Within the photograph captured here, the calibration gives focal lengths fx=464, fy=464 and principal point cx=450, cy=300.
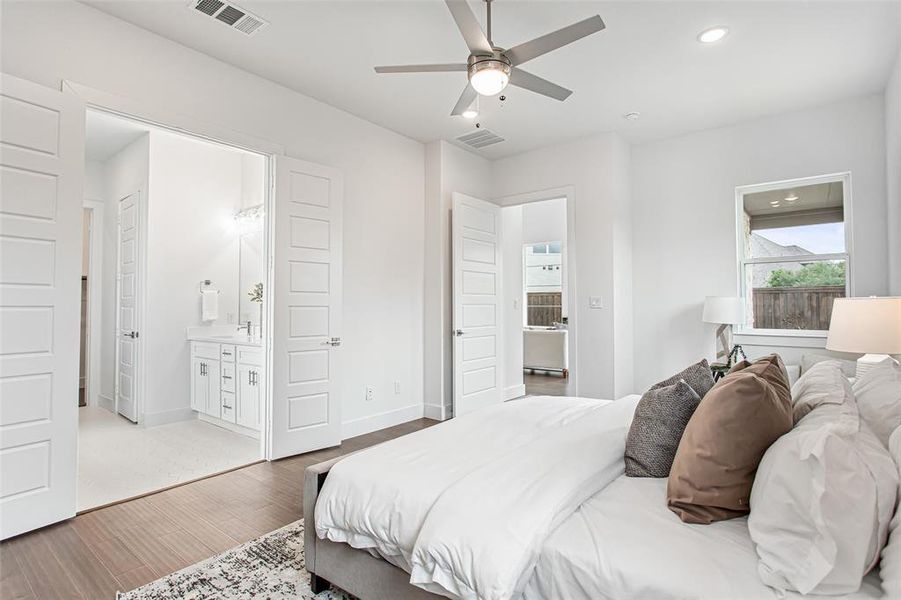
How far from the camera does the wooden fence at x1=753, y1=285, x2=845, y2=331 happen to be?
411 centimetres

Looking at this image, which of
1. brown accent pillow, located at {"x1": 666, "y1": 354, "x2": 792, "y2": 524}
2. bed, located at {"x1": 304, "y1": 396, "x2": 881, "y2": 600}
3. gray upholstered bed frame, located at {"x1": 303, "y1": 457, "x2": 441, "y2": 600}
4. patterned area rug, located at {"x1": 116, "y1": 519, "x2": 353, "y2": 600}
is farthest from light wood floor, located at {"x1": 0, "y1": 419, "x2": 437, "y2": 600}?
brown accent pillow, located at {"x1": 666, "y1": 354, "x2": 792, "y2": 524}

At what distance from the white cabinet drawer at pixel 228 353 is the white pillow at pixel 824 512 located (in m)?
4.20

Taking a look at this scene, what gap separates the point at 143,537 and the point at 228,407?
204 cm

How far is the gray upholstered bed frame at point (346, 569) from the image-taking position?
5.06 ft

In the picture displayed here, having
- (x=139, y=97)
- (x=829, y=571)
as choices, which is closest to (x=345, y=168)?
(x=139, y=97)

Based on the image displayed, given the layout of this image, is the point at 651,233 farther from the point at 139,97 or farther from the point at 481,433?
the point at 139,97

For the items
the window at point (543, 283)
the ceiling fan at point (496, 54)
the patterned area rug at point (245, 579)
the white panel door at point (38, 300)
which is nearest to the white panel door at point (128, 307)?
the white panel door at point (38, 300)

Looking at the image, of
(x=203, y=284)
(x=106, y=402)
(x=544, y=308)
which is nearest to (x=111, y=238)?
(x=203, y=284)

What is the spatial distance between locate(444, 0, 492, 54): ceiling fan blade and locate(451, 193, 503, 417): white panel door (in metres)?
2.51

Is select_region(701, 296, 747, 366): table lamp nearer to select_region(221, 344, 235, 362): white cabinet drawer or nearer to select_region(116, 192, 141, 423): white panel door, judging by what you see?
select_region(221, 344, 235, 362): white cabinet drawer

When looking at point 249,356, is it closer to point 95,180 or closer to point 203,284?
point 203,284

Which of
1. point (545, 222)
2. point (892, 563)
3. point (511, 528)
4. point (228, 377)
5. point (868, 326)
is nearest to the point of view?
point (892, 563)

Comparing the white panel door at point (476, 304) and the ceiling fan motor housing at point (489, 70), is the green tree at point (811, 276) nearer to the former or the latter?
the white panel door at point (476, 304)

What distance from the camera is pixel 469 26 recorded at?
215 cm
